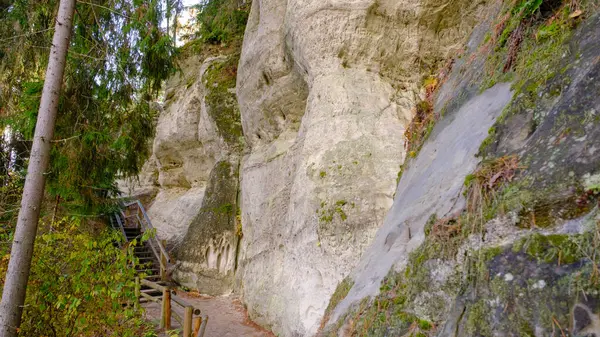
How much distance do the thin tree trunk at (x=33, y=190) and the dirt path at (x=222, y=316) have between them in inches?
102

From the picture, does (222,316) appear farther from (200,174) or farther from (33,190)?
(200,174)

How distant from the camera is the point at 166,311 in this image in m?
7.79

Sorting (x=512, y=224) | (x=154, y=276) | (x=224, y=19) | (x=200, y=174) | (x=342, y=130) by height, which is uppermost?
(x=224, y=19)

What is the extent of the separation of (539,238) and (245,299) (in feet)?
27.6

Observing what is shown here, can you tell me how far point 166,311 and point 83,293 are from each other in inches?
143

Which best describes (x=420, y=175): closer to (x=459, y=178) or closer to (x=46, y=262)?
→ (x=459, y=178)

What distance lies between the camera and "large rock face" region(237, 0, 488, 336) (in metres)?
6.21

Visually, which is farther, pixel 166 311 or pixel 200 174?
pixel 200 174

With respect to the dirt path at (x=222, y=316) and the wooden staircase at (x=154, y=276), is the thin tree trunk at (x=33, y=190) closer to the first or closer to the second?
the wooden staircase at (x=154, y=276)

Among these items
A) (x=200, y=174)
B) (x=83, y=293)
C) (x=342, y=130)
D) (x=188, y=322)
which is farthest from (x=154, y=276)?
(x=342, y=130)

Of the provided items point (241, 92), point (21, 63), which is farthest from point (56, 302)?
point (241, 92)

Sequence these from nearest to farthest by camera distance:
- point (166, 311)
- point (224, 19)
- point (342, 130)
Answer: point (342, 130) → point (166, 311) → point (224, 19)

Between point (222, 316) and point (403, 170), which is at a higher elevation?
point (403, 170)

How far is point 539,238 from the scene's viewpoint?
2.01 meters
